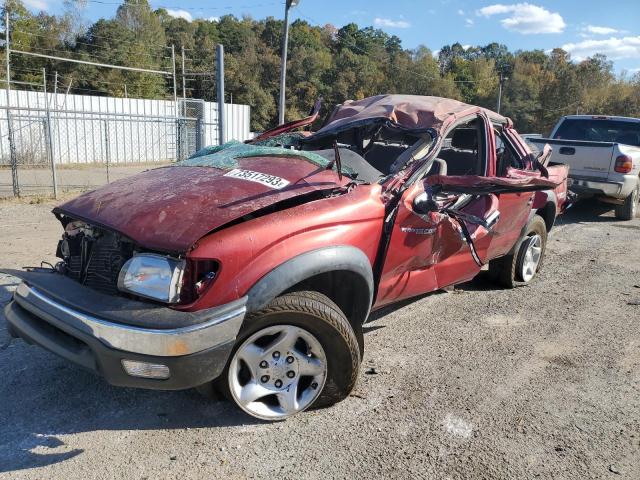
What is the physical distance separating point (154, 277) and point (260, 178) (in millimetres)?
928

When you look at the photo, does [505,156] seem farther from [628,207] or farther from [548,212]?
[628,207]

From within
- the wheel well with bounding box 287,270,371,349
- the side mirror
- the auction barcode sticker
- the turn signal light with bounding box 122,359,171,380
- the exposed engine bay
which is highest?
the auction barcode sticker

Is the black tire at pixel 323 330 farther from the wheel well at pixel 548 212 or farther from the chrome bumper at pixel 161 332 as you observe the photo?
the wheel well at pixel 548 212

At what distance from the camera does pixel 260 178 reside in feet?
10.3

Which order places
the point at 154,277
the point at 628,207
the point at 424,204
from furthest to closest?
the point at 628,207 → the point at 424,204 → the point at 154,277

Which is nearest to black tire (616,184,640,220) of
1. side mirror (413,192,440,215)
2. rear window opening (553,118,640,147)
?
rear window opening (553,118,640,147)

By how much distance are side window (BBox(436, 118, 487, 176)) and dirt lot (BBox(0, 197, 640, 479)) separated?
1.39m

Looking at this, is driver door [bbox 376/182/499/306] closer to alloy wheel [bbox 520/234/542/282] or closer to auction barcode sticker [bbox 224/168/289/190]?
auction barcode sticker [bbox 224/168/289/190]

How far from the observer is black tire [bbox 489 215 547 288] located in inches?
207

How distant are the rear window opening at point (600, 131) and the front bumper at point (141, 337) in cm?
966

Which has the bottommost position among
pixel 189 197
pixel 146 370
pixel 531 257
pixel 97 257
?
pixel 531 257

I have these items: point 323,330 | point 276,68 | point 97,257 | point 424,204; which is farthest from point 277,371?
point 276,68

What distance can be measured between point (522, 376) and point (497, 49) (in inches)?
4102

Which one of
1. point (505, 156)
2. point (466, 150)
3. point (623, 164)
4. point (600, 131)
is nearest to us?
point (466, 150)
